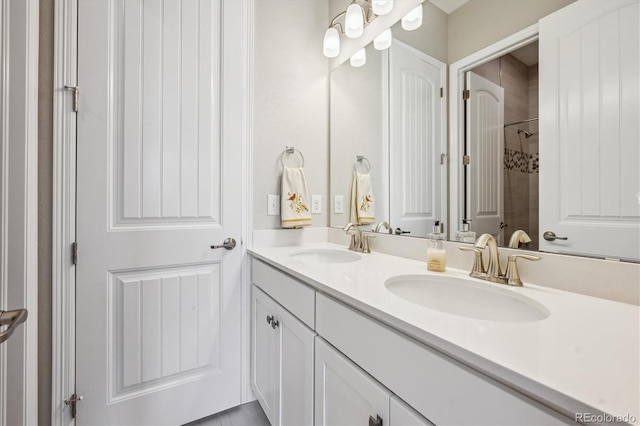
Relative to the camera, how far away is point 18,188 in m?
0.93

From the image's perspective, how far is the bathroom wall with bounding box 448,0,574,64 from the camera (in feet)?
2.79

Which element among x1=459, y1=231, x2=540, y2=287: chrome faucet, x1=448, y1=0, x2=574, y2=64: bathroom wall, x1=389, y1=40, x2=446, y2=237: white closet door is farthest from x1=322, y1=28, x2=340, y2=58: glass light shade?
x1=459, y1=231, x2=540, y2=287: chrome faucet

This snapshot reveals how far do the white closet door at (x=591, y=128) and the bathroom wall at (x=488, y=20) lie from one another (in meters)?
0.05

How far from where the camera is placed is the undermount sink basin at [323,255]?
4.75ft

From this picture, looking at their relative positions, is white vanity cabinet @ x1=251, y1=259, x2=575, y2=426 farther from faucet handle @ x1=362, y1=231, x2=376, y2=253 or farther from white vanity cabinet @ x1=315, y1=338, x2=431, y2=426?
faucet handle @ x1=362, y1=231, x2=376, y2=253

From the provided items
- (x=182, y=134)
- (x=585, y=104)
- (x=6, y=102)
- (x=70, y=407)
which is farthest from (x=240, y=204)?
(x=585, y=104)

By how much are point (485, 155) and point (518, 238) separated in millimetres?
323

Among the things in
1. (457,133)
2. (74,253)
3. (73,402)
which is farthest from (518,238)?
(73,402)

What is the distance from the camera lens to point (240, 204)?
148cm

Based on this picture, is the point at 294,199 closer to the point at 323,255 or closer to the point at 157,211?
the point at 323,255

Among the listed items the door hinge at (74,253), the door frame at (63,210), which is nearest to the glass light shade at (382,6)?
the door frame at (63,210)

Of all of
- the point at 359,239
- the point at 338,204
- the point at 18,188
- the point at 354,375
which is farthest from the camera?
the point at 338,204

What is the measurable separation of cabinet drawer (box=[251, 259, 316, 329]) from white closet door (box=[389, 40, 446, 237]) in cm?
61

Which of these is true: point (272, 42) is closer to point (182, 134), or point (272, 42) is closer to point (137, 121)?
point (182, 134)
